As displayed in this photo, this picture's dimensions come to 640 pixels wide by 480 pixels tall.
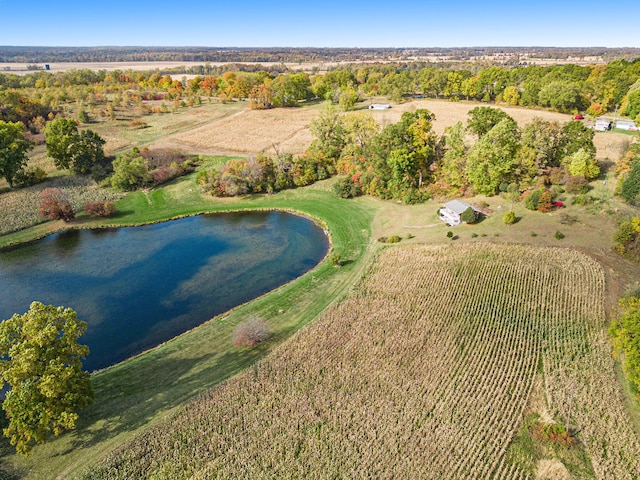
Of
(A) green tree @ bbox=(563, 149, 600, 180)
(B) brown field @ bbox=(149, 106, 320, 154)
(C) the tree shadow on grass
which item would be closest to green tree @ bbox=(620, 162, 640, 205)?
(A) green tree @ bbox=(563, 149, 600, 180)

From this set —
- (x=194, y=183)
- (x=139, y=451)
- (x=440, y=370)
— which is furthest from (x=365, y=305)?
(x=194, y=183)

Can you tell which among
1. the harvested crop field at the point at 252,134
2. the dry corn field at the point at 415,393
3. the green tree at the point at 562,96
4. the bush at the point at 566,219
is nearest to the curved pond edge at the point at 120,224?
the dry corn field at the point at 415,393

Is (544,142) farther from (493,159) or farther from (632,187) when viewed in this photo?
(632,187)

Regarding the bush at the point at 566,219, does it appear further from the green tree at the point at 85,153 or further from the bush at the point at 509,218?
the green tree at the point at 85,153

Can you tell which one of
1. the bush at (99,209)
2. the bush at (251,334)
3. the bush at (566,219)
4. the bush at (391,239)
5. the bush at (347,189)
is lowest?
the bush at (251,334)

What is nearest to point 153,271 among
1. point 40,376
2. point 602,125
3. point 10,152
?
point 40,376

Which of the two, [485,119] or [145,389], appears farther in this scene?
[485,119]

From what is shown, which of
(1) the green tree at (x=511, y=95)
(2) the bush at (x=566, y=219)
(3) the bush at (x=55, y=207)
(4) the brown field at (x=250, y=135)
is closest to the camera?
(2) the bush at (x=566, y=219)

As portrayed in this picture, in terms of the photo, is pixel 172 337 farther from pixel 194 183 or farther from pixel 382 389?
pixel 194 183
